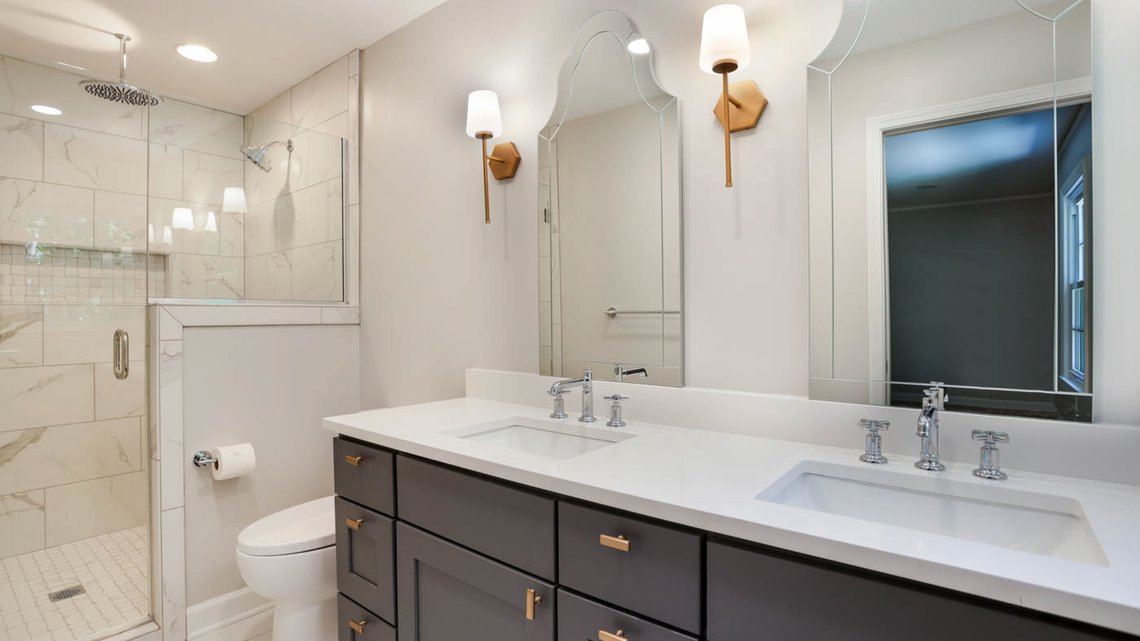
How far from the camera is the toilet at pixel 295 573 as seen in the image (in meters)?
1.74

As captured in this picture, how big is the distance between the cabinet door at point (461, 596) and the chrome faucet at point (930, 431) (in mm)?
772

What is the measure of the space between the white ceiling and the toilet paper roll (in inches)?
60.3

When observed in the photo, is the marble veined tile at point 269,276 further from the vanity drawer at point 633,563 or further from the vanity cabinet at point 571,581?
the vanity drawer at point 633,563

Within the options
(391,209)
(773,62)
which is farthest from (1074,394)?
(391,209)

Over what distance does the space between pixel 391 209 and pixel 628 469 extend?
185 centimetres

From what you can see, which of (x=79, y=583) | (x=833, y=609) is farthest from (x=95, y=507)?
(x=833, y=609)

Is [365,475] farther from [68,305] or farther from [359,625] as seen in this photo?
[68,305]

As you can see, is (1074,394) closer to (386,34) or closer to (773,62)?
(773,62)

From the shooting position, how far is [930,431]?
108cm

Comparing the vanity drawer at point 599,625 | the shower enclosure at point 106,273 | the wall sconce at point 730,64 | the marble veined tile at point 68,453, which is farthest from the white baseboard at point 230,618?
the wall sconce at point 730,64

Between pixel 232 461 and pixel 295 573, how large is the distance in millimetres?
617

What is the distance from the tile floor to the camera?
2.01m

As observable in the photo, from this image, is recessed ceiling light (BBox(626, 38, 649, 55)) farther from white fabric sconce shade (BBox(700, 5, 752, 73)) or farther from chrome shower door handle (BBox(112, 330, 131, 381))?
chrome shower door handle (BBox(112, 330, 131, 381))

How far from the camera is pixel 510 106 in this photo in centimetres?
203
